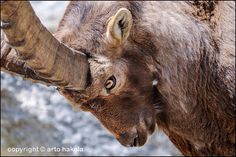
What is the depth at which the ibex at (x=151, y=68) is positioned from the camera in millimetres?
2822

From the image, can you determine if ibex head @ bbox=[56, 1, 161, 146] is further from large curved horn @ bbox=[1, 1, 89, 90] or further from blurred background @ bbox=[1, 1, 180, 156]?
blurred background @ bbox=[1, 1, 180, 156]

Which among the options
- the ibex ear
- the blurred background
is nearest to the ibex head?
the ibex ear

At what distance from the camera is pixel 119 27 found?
281 centimetres

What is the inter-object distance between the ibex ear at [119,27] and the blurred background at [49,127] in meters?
3.05

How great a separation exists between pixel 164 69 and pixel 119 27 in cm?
44

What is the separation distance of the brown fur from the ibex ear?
0.19 ft

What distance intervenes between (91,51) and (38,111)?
3.56 m

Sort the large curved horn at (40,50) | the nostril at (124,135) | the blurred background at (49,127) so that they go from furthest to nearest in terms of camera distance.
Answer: the blurred background at (49,127) < the nostril at (124,135) < the large curved horn at (40,50)

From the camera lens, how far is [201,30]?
3.25 meters

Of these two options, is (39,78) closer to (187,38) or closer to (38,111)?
(187,38)

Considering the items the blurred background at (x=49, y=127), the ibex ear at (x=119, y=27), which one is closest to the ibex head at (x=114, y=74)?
the ibex ear at (x=119, y=27)

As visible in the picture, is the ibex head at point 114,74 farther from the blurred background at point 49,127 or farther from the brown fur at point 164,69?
the blurred background at point 49,127

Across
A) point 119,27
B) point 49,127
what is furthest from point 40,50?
point 49,127

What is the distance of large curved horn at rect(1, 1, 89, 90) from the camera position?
211 centimetres
